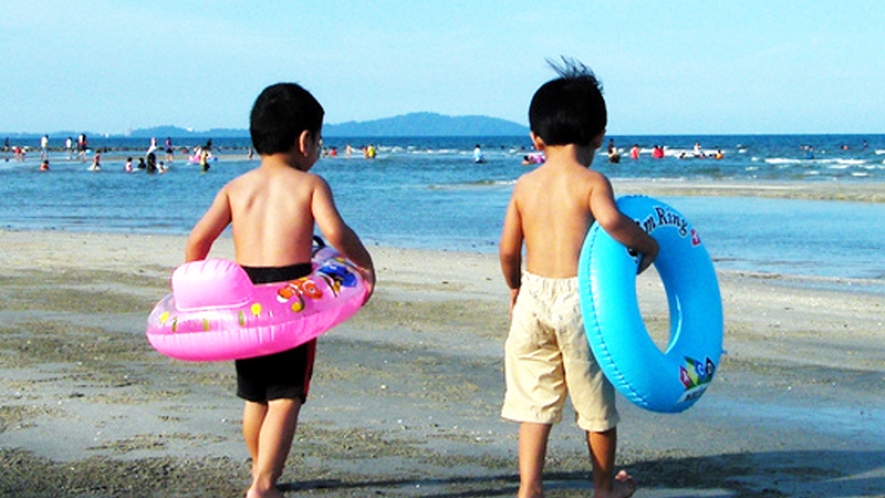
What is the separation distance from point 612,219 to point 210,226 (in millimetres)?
1337

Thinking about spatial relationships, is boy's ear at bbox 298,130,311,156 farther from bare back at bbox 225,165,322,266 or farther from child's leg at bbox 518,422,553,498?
child's leg at bbox 518,422,553,498

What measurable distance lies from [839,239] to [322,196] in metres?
13.8

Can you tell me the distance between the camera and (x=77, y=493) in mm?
4070

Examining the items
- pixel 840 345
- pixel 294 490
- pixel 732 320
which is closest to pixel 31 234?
pixel 732 320

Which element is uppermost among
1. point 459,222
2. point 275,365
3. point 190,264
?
point 190,264

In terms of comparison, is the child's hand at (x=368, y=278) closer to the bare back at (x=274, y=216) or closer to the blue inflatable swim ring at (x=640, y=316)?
the bare back at (x=274, y=216)

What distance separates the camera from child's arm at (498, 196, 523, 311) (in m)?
3.95

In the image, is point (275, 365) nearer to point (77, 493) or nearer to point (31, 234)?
point (77, 493)

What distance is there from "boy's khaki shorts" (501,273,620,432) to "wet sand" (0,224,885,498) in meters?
0.49

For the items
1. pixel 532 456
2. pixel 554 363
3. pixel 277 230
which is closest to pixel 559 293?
pixel 554 363

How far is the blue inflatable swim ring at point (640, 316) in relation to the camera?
3691 mm

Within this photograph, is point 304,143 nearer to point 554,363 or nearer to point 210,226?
point 210,226

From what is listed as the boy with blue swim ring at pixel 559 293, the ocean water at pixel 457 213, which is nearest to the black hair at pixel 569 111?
the boy with blue swim ring at pixel 559 293

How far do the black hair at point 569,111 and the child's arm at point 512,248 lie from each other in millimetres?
256
